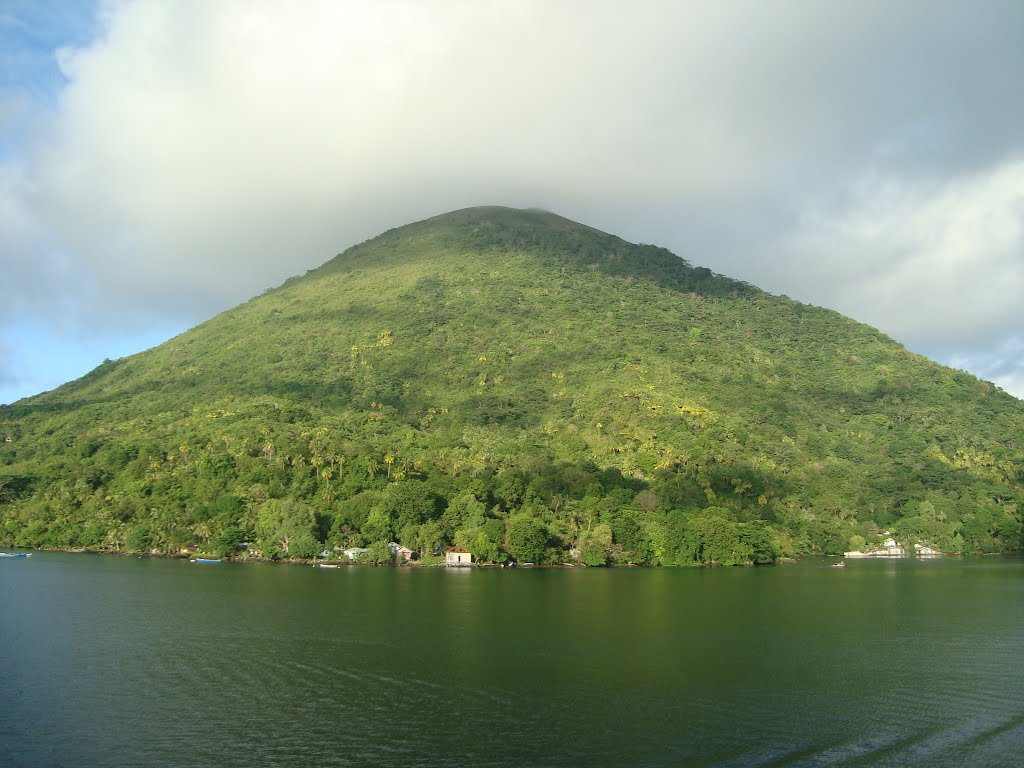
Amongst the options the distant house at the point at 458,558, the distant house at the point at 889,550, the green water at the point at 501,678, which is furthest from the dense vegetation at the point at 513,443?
the green water at the point at 501,678

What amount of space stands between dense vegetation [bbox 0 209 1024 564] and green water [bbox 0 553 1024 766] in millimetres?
35595

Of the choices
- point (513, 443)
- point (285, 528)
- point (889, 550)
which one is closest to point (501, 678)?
point (285, 528)

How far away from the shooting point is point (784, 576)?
81.2 meters

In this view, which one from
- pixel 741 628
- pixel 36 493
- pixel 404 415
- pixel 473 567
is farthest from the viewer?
pixel 404 415

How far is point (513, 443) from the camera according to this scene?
428ft

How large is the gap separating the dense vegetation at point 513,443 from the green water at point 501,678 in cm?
3560

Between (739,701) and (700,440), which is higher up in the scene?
(700,440)

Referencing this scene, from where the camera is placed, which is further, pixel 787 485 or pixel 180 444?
pixel 787 485

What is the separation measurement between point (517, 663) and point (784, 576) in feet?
179

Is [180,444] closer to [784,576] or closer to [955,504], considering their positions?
[784,576]

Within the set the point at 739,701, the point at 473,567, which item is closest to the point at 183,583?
the point at 473,567

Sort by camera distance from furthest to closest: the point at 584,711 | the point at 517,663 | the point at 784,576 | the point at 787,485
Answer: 1. the point at 787,485
2. the point at 784,576
3. the point at 517,663
4. the point at 584,711

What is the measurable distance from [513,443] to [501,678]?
97.8 meters

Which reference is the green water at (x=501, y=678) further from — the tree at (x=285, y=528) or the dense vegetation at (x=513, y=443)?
the dense vegetation at (x=513, y=443)
